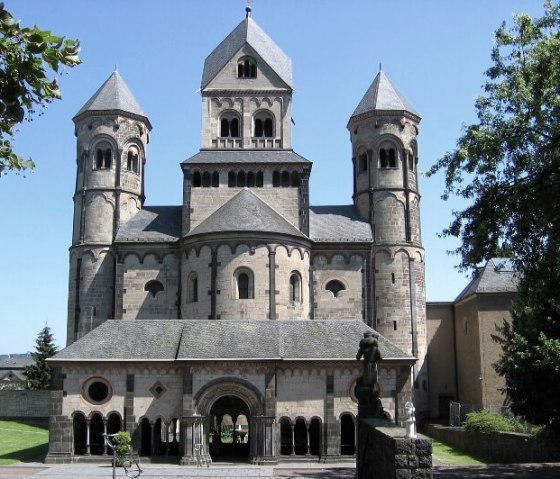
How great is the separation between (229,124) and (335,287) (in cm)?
1533

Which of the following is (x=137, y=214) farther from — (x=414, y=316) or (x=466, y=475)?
(x=466, y=475)

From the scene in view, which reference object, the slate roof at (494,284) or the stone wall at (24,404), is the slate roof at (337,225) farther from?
the stone wall at (24,404)

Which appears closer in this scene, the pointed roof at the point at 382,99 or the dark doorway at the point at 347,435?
the dark doorway at the point at 347,435

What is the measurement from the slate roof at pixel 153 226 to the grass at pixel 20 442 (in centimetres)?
1414

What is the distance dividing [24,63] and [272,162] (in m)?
40.5

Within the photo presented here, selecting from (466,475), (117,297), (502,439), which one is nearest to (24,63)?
(466,475)

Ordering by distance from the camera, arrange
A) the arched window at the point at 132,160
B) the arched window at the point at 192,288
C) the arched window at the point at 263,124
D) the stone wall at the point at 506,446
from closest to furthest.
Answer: the stone wall at the point at 506,446, the arched window at the point at 192,288, the arched window at the point at 132,160, the arched window at the point at 263,124

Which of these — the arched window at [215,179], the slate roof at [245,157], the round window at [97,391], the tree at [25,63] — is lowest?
the round window at [97,391]

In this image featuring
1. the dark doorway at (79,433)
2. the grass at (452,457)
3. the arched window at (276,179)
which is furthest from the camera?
the arched window at (276,179)

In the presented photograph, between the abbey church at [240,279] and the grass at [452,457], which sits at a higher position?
the abbey church at [240,279]

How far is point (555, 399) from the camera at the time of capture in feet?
98.6

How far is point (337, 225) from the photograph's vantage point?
50.2 metres

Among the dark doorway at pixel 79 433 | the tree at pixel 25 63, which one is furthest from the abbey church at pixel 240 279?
the tree at pixel 25 63

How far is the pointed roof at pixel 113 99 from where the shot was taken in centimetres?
5203
